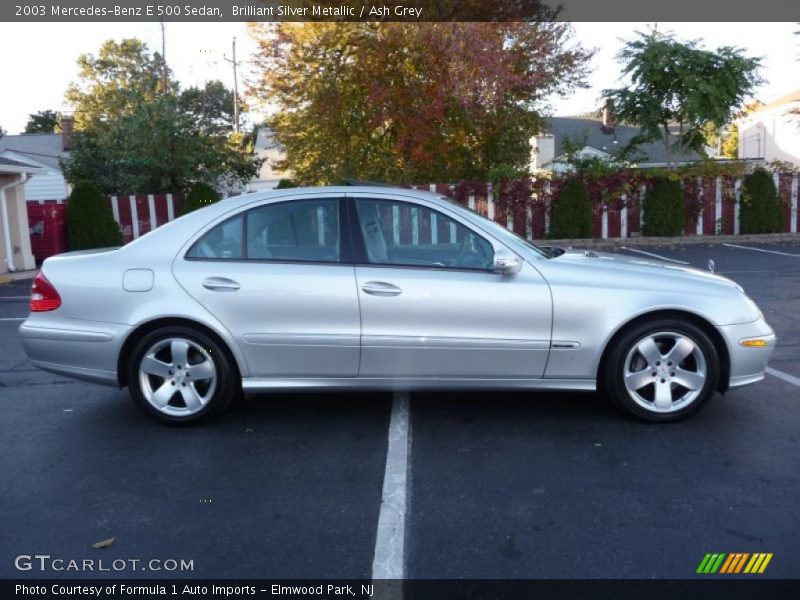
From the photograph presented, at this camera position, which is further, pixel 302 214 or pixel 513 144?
pixel 513 144

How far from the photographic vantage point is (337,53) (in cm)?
2120

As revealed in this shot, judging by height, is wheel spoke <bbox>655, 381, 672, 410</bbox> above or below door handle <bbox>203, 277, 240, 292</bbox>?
below

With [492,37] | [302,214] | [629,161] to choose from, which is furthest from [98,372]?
[629,161]

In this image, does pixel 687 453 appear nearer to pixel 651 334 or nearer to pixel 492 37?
pixel 651 334

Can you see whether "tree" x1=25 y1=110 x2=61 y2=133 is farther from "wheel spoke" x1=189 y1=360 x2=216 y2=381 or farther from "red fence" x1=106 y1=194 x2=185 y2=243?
"wheel spoke" x1=189 y1=360 x2=216 y2=381

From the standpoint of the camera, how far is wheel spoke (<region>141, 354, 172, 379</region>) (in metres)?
4.76

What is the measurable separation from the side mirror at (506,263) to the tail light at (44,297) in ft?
9.34

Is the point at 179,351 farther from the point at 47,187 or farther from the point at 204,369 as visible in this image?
the point at 47,187

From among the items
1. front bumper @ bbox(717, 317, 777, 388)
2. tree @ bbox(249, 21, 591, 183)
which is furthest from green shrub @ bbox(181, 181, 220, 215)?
front bumper @ bbox(717, 317, 777, 388)

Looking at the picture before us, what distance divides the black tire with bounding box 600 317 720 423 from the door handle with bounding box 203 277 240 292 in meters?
2.40

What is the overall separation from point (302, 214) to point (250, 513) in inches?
80.5

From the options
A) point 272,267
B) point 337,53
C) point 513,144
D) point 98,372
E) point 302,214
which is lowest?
point 98,372
